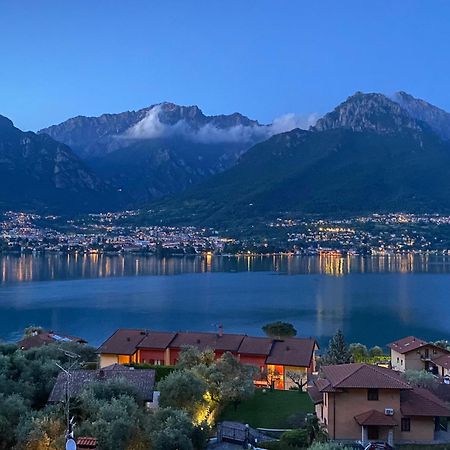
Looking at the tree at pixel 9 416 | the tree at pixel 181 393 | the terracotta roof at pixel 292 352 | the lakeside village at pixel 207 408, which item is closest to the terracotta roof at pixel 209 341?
the terracotta roof at pixel 292 352

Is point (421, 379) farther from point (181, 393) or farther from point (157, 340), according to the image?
point (157, 340)

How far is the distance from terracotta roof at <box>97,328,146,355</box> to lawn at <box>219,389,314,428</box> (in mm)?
10201

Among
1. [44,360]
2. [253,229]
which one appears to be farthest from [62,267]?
[44,360]

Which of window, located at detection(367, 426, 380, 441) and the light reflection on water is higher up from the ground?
window, located at detection(367, 426, 380, 441)

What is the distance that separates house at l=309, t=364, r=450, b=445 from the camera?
19.0 metres

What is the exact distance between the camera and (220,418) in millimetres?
21922

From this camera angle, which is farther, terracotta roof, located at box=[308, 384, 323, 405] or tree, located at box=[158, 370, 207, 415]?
terracotta roof, located at box=[308, 384, 323, 405]

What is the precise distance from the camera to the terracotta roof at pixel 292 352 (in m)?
31.2

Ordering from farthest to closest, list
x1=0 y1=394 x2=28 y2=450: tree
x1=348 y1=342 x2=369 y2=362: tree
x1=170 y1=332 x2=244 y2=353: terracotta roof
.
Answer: x1=348 y1=342 x2=369 y2=362: tree
x1=170 y1=332 x2=244 y2=353: terracotta roof
x1=0 y1=394 x2=28 y2=450: tree

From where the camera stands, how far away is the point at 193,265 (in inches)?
5221

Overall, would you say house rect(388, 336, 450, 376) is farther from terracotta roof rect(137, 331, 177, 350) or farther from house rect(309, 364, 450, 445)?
house rect(309, 364, 450, 445)

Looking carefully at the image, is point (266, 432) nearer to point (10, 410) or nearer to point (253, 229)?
point (10, 410)

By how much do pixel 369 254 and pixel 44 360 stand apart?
148 metres

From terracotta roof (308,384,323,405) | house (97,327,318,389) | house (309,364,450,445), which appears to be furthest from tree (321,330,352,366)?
house (309,364,450,445)
